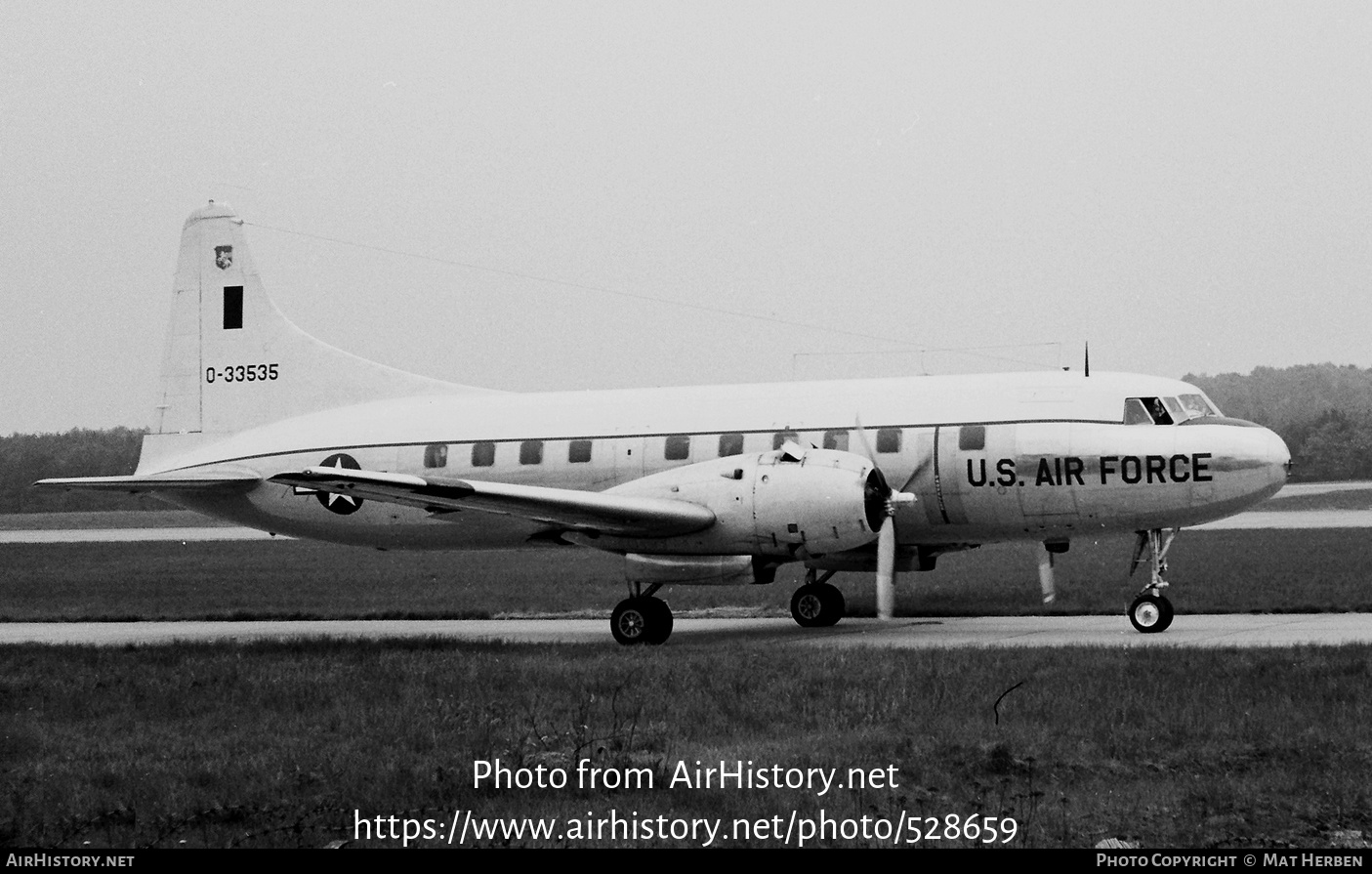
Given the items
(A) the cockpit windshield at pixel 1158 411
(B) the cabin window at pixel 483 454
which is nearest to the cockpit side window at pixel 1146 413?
(A) the cockpit windshield at pixel 1158 411

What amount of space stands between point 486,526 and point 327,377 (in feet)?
15.6

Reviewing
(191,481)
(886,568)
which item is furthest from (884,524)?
(191,481)

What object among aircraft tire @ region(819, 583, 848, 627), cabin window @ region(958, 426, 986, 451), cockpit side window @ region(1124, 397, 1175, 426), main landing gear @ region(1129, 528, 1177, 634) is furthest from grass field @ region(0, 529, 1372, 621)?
cabin window @ region(958, 426, 986, 451)

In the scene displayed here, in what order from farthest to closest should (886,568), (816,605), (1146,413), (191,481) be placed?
1. (191,481)
2. (816,605)
3. (1146,413)
4. (886,568)

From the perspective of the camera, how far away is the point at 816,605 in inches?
900

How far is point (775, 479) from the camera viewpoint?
19.4 meters

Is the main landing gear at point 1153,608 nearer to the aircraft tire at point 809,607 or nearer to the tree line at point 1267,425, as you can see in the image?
the aircraft tire at point 809,607

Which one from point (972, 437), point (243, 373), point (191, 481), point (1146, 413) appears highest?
point (243, 373)

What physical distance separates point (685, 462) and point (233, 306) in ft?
30.2

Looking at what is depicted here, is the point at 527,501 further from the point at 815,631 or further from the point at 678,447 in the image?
the point at 815,631

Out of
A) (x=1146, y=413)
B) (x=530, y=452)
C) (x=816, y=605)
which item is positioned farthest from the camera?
(x=530, y=452)

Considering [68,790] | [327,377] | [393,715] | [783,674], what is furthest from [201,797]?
[327,377]

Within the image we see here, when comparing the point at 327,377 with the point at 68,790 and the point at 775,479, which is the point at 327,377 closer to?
the point at 775,479

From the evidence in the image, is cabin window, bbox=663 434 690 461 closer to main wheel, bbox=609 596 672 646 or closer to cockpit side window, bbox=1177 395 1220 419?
main wheel, bbox=609 596 672 646
